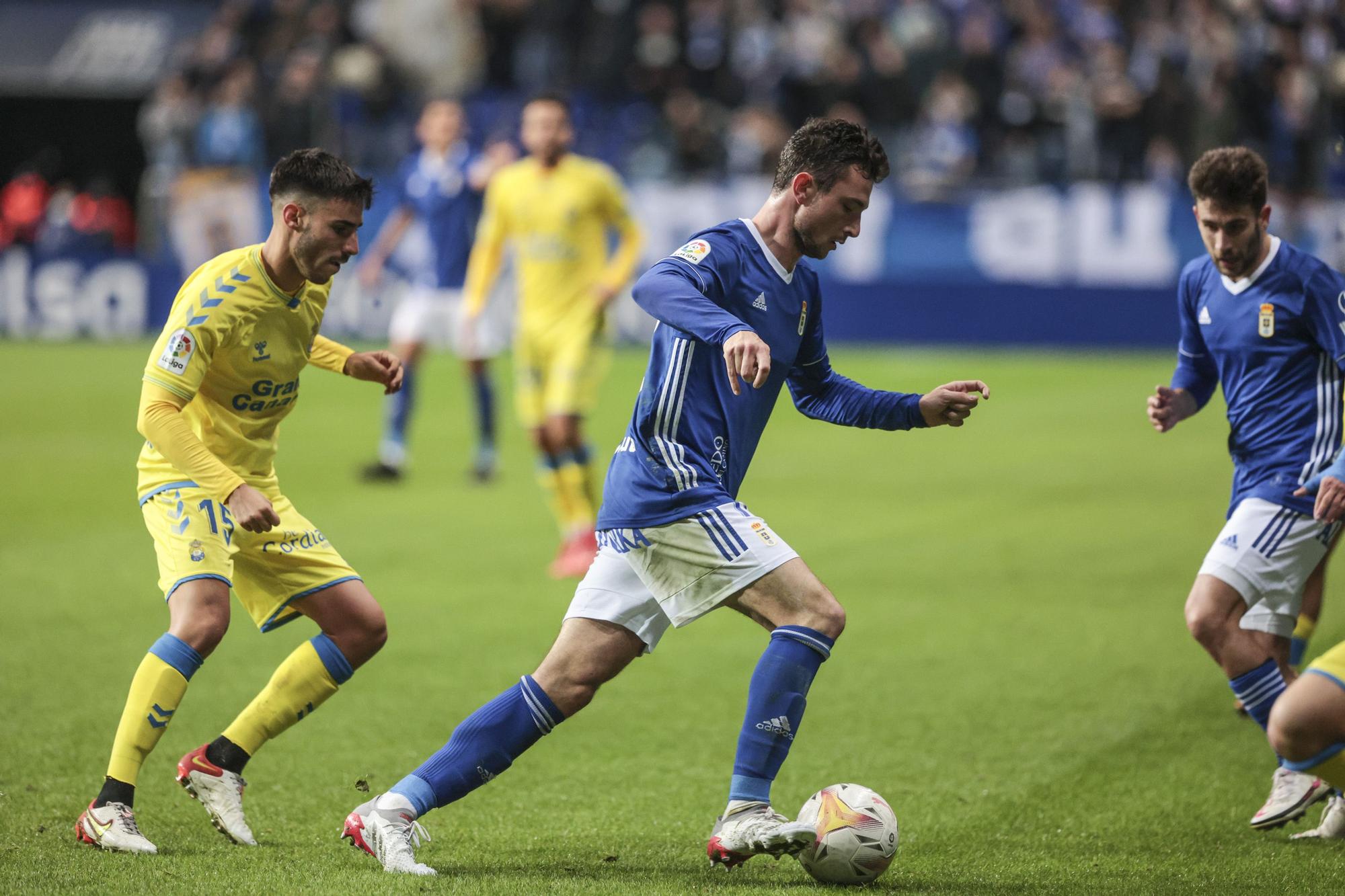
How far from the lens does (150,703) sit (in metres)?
4.77

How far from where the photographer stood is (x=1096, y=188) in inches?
789

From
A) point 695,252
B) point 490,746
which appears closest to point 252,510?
point 490,746

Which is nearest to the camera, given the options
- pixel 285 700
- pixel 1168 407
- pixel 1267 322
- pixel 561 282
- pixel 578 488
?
pixel 285 700

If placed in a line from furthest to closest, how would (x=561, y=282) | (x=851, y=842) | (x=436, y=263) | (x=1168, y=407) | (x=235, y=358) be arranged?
(x=436, y=263) → (x=561, y=282) → (x=1168, y=407) → (x=235, y=358) → (x=851, y=842)

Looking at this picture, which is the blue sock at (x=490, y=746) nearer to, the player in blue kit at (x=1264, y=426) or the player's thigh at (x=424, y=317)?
the player in blue kit at (x=1264, y=426)

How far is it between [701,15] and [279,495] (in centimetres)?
1908

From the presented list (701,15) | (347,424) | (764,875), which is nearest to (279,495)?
(764,875)

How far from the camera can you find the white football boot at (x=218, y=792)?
4812mm

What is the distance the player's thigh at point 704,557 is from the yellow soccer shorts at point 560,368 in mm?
5319

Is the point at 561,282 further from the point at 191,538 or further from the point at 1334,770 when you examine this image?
the point at 1334,770

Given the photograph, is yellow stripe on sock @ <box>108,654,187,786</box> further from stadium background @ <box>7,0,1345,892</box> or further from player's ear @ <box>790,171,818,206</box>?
player's ear @ <box>790,171,818,206</box>

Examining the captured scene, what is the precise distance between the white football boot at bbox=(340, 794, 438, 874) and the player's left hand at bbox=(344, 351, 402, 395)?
145 centimetres

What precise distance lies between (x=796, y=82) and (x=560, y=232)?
12707 millimetres

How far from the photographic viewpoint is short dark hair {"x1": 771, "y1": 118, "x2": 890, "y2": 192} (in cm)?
445
